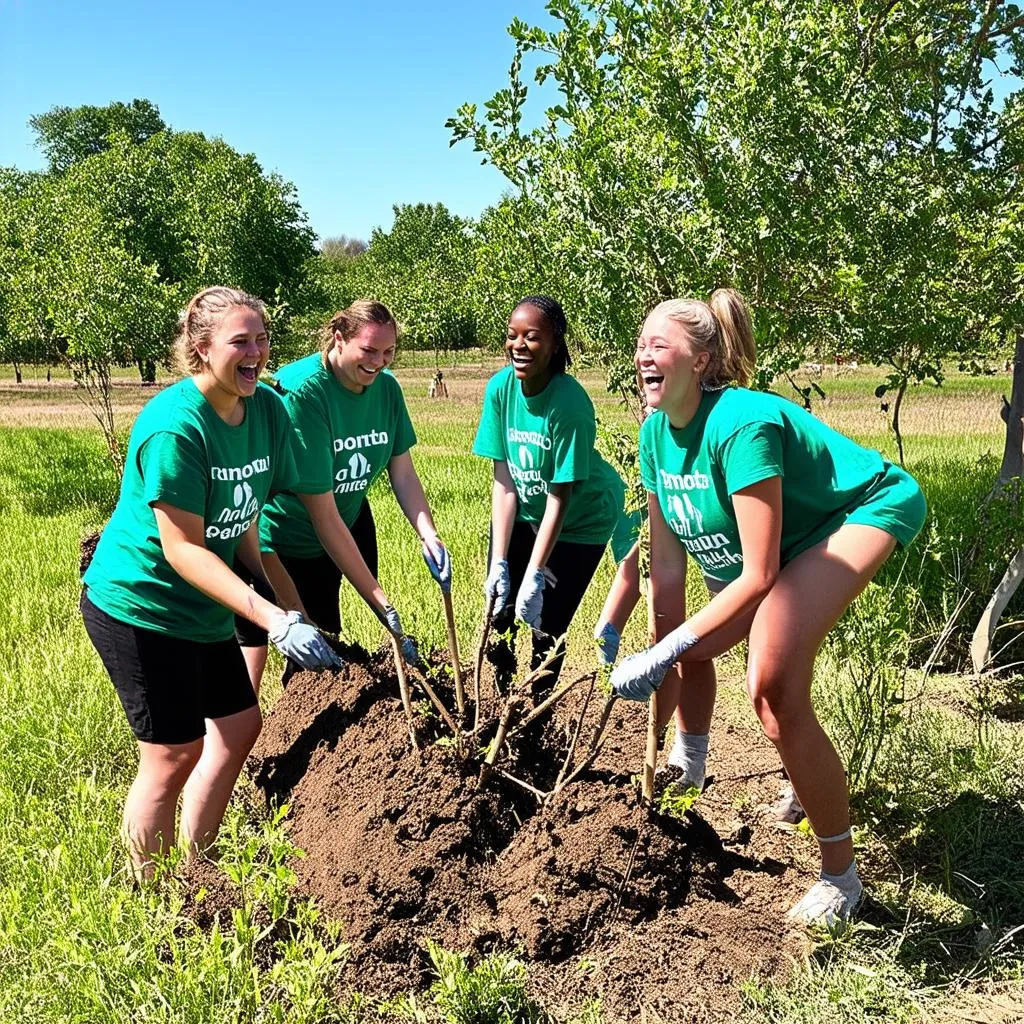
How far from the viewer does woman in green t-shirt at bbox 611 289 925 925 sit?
2.48 meters

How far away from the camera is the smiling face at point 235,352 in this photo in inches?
105

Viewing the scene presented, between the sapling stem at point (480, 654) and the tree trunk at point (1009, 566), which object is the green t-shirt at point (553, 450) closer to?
the sapling stem at point (480, 654)

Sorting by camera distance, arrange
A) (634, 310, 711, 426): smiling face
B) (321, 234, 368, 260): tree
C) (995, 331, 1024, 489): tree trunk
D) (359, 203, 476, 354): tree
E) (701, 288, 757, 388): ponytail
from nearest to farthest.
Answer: (634, 310, 711, 426): smiling face → (701, 288, 757, 388): ponytail → (995, 331, 1024, 489): tree trunk → (359, 203, 476, 354): tree → (321, 234, 368, 260): tree

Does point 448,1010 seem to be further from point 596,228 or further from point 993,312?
point 993,312

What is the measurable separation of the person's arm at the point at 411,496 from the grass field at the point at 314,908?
45cm

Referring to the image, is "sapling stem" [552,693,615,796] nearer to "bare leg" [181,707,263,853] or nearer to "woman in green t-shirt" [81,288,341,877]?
"woman in green t-shirt" [81,288,341,877]

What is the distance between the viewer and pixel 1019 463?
5.33m

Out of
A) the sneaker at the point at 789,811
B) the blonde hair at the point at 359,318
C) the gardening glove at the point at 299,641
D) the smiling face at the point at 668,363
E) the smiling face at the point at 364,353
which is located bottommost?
the sneaker at the point at 789,811

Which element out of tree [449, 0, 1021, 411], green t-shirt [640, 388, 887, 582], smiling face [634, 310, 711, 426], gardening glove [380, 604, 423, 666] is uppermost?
tree [449, 0, 1021, 411]

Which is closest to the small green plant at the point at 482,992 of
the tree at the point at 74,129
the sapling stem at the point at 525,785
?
the sapling stem at the point at 525,785

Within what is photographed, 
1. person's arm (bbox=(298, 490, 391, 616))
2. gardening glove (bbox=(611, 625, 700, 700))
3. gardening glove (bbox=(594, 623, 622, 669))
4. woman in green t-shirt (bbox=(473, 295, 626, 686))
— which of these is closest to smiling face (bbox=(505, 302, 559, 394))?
woman in green t-shirt (bbox=(473, 295, 626, 686))

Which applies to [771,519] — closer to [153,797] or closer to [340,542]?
[340,542]

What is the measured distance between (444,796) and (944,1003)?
1492 mm

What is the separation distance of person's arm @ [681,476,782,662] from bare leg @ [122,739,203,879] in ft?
5.21
